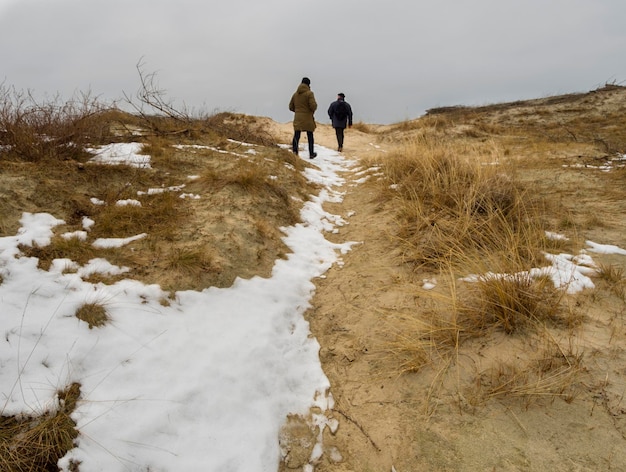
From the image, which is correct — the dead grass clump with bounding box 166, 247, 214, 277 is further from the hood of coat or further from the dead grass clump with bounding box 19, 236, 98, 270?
the hood of coat

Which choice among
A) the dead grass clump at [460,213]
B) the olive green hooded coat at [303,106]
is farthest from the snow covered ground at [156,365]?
the olive green hooded coat at [303,106]

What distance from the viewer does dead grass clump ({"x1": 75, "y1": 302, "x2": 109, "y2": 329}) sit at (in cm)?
205

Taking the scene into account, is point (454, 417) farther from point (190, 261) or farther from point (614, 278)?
point (190, 261)

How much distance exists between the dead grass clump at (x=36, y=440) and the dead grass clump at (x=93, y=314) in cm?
56

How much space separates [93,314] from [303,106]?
722 cm

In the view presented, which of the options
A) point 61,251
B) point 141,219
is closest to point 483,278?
point 141,219

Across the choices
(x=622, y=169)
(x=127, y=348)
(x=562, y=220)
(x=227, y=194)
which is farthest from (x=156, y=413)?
(x=622, y=169)

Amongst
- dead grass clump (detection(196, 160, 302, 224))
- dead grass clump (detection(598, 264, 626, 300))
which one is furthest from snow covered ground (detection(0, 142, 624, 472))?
dead grass clump (detection(196, 160, 302, 224))

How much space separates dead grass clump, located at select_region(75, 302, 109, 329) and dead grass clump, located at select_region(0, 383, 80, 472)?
0.56m

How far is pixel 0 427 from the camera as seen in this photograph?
1464 millimetres

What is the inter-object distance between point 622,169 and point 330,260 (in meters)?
5.19

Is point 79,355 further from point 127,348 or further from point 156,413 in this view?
point 156,413

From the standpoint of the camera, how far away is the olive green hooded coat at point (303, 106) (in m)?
8.13

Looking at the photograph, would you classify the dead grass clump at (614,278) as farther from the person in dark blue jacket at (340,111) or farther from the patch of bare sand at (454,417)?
the person in dark blue jacket at (340,111)
